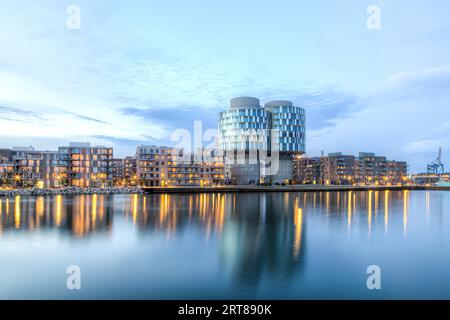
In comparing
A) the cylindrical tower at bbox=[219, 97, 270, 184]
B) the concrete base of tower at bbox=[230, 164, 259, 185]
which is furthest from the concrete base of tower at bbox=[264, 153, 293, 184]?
the concrete base of tower at bbox=[230, 164, 259, 185]

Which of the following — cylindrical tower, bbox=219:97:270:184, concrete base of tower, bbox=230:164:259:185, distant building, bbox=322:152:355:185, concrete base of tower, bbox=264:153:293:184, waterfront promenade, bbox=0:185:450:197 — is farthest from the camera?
distant building, bbox=322:152:355:185

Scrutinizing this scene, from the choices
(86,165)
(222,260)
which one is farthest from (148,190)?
(222,260)

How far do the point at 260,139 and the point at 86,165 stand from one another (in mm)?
71834

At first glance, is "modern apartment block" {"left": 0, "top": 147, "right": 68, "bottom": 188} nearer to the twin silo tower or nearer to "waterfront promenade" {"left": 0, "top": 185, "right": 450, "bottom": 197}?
"waterfront promenade" {"left": 0, "top": 185, "right": 450, "bottom": 197}

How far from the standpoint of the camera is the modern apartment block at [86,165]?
132 meters

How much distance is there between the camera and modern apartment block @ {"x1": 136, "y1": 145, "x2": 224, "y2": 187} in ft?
430

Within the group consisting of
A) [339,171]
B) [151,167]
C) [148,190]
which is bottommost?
[148,190]

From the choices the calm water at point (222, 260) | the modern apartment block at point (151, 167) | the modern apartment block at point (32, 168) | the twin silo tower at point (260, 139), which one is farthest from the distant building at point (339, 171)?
the calm water at point (222, 260)

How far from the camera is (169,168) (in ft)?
434

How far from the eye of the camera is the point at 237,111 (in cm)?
13525

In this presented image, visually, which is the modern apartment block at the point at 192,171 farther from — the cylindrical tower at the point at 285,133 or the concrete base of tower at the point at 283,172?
the cylindrical tower at the point at 285,133

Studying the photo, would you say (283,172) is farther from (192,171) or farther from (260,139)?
(192,171)

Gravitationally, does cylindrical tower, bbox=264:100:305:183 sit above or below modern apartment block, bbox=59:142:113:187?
above

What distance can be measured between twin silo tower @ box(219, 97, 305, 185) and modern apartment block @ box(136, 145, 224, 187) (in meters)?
12.8
